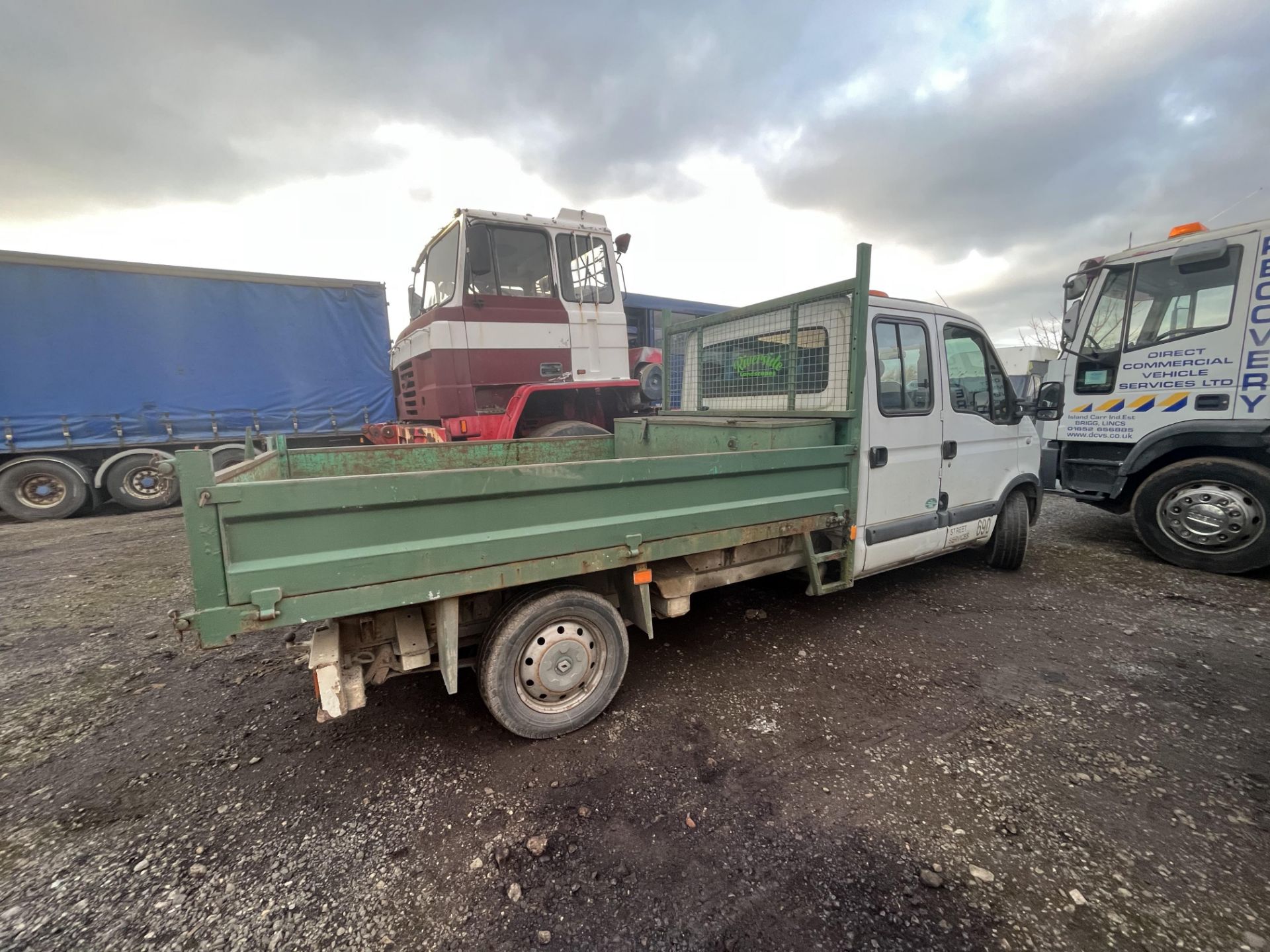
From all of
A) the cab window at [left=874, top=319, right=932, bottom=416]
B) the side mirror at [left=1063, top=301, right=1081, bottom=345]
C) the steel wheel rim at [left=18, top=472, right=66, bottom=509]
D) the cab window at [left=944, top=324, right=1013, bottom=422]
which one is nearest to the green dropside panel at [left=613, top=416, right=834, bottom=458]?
the cab window at [left=874, top=319, right=932, bottom=416]

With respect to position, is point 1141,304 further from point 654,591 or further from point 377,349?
point 377,349

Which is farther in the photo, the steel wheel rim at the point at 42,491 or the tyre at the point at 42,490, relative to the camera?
the steel wheel rim at the point at 42,491

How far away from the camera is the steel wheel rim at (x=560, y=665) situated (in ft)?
8.20

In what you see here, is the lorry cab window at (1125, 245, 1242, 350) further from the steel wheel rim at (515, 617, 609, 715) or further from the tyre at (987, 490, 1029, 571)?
the steel wheel rim at (515, 617, 609, 715)

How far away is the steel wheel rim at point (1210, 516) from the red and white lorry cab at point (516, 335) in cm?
545

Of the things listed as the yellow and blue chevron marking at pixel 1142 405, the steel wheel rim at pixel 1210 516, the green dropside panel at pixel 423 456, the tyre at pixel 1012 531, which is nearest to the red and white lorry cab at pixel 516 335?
the green dropside panel at pixel 423 456

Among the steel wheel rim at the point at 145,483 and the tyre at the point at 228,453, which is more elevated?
the tyre at the point at 228,453

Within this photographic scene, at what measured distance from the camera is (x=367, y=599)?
1979mm

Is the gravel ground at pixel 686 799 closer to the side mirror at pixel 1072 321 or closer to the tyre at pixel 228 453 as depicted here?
the side mirror at pixel 1072 321

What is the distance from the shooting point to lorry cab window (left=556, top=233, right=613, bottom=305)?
5.98 m

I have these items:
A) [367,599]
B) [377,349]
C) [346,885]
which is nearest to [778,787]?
[346,885]

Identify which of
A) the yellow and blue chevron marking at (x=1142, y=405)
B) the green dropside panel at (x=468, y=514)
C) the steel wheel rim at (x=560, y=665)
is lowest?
the steel wheel rim at (x=560, y=665)

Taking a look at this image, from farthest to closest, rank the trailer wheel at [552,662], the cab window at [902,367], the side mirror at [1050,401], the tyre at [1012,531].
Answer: the tyre at [1012,531] → the side mirror at [1050,401] → the cab window at [902,367] → the trailer wheel at [552,662]

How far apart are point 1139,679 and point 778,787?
8.20ft
